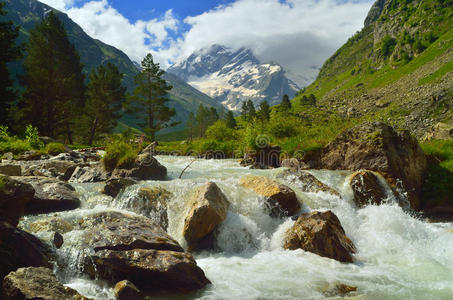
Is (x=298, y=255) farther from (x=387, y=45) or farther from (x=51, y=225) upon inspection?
(x=387, y=45)

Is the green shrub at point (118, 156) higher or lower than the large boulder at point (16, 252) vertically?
higher

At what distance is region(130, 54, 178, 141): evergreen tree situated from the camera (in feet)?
143

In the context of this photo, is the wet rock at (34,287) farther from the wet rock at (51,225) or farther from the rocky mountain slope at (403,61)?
the rocky mountain slope at (403,61)

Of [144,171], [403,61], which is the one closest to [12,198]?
[144,171]

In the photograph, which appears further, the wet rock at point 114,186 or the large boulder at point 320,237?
the wet rock at point 114,186

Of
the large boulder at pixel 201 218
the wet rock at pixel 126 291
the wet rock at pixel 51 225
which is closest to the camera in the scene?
the wet rock at pixel 126 291

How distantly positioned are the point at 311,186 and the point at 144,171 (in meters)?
9.05

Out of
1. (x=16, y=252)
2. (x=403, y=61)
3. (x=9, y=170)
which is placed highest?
(x=403, y=61)

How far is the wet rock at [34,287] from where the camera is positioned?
14.4 ft

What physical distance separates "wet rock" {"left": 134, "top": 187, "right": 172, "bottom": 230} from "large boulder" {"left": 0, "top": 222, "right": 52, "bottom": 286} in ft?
13.4

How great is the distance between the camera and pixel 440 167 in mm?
15164

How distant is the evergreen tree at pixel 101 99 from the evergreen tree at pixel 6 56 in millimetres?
14016

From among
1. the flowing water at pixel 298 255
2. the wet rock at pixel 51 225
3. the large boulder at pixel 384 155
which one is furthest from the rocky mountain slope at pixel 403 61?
the wet rock at pixel 51 225

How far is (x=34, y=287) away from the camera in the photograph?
4547 mm
